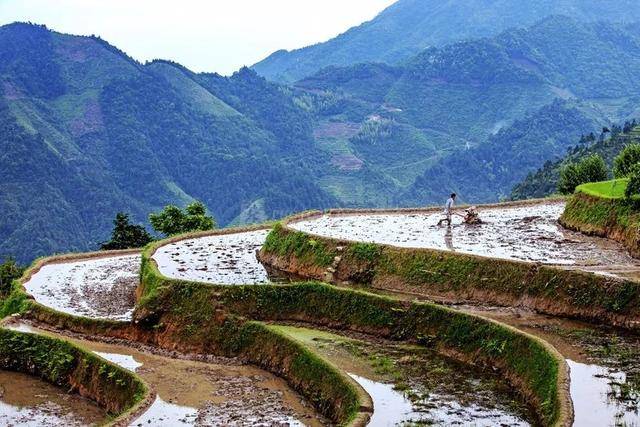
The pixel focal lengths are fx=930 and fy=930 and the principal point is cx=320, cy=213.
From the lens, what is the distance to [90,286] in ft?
85.7

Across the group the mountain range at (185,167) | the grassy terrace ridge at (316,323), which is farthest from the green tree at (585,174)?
the mountain range at (185,167)

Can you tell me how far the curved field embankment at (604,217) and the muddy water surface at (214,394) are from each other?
9.86 metres

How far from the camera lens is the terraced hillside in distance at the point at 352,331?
13484mm

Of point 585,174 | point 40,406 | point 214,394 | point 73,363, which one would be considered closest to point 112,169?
point 585,174

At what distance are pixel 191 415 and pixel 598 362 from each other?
20.7ft

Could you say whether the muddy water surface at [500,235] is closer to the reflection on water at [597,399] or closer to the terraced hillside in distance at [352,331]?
the terraced hillside in distance at [352,331]

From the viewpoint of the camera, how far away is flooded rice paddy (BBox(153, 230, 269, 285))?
22.5 metres

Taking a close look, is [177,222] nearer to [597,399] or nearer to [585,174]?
[585,174]

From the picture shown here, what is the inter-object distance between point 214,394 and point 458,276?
658 centimetres

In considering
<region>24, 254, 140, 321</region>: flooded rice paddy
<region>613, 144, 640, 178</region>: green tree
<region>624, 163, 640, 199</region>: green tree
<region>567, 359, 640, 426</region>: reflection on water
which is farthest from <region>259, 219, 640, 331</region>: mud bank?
<region>613, 144, 640, 178</region>: green tree

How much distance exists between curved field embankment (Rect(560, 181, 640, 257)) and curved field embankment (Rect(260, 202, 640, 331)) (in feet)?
6.23

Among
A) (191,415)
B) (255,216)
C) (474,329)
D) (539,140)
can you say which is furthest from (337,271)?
(539,140)

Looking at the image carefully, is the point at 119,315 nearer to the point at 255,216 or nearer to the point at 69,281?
the point at 69,281

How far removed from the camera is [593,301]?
55.7ft
